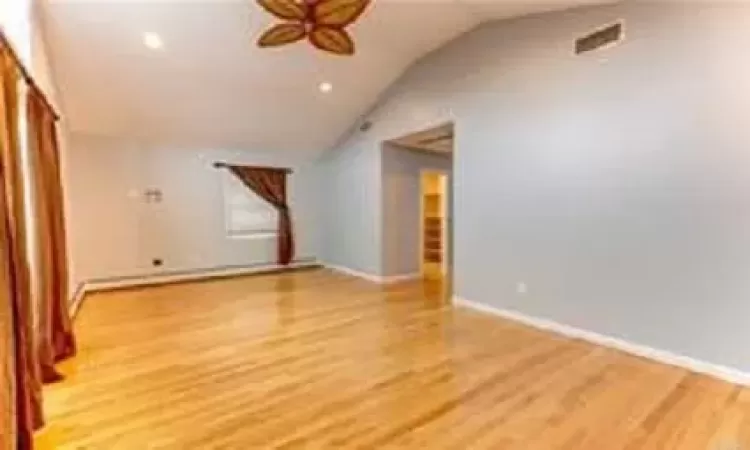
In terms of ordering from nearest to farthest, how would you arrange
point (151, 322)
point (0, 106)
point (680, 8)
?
point (0, 106)
point (680, 8)
point (151, 322)

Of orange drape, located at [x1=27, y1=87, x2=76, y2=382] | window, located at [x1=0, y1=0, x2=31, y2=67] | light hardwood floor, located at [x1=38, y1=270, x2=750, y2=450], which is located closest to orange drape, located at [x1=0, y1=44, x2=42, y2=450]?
A: light hardwood floor, located at [x1=38, y1=270, x2=750, y2=450]

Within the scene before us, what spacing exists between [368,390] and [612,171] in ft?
9.80

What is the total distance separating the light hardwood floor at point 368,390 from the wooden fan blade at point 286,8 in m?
3.02

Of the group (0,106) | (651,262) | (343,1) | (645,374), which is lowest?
(645,374)

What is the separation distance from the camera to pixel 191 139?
8.79m

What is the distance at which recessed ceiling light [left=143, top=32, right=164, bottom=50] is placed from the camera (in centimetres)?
578

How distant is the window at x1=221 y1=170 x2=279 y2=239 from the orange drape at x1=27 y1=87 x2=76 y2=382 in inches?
186

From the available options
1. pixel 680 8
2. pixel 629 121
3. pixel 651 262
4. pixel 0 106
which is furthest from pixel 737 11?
pixel 0 106

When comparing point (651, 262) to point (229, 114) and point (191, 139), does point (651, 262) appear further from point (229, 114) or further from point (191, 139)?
point (191, 139)

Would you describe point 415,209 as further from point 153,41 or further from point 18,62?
point 18,62

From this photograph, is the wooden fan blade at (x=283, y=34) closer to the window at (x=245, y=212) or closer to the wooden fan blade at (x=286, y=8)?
the wooden fan blade at (x=286, y=8)

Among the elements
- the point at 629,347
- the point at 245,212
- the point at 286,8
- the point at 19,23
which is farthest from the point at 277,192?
the point at 629,347

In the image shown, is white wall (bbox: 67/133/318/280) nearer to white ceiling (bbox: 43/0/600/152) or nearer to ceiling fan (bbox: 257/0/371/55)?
white ceiling (bbox: 43/0/600/152)

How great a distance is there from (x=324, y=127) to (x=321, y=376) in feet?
19.5
